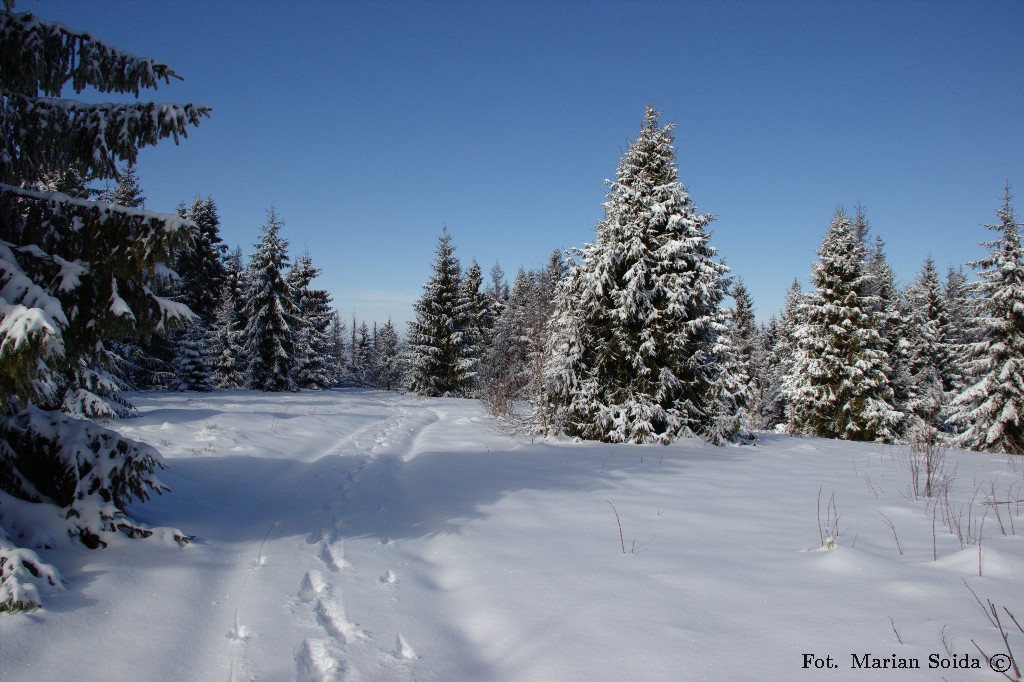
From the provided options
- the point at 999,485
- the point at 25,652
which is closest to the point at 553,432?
Result: the point at 999,485

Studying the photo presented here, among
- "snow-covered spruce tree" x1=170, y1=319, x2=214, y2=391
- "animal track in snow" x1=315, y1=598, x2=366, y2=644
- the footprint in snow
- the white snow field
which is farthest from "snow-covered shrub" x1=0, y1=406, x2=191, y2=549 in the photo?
"snow-covered spruce tree" x1=170, y1=319, x2=214, y2=391

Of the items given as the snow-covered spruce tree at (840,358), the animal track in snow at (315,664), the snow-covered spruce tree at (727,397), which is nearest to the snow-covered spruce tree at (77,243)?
A: the animal track in snow at (315,664)

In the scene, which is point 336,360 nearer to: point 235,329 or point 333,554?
point 235,329

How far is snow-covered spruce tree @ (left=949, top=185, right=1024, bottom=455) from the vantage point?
18.5 meters

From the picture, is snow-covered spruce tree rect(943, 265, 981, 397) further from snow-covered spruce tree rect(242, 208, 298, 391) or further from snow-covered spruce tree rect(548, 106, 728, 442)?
snow-covered spruce tree rect(242, 208, 298, 391)

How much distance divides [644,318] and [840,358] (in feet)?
42.1

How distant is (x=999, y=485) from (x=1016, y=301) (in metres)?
16.1

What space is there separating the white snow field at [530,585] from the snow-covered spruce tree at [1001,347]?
15628 mm

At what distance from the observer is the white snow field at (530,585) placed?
285 cm

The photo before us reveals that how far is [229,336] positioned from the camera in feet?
105

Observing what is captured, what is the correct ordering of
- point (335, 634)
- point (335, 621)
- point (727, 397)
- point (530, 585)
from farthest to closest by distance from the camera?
point (727, 397) < point (530, 585) < point (335, 621) < point (335, 634)

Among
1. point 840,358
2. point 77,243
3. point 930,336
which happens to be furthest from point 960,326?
point 77,243

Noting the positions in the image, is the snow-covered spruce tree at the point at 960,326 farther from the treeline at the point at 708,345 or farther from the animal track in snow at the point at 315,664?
the animal track in snow at the point at 315,664

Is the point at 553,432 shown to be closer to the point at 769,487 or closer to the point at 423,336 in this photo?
the point at 769,487
